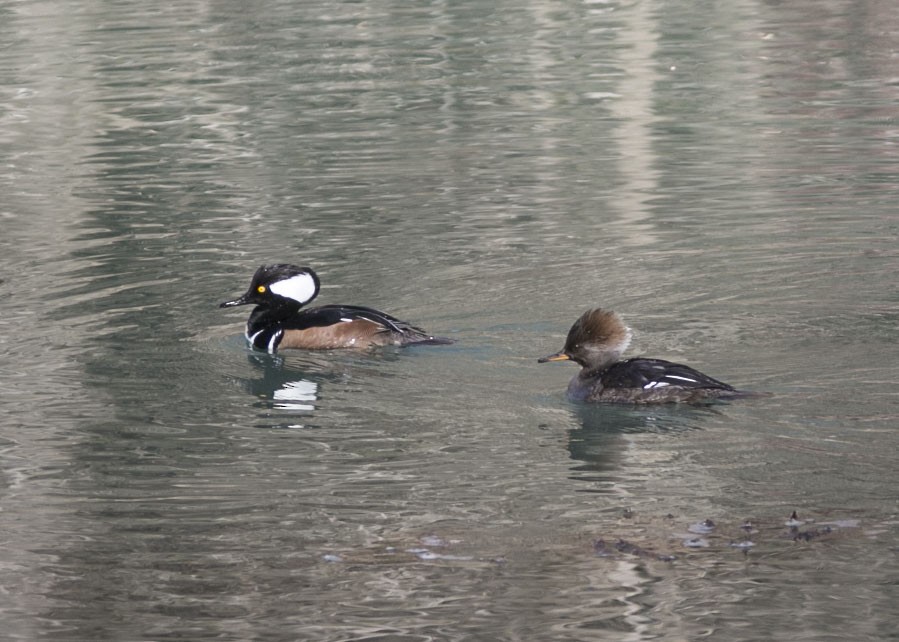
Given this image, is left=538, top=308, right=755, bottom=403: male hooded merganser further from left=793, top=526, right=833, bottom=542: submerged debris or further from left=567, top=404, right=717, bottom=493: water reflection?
left=793, top=526, right=833, bottom=542: submerged debris

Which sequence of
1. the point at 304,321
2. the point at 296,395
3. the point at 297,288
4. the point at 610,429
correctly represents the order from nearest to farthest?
the point at 610,429
the point at 296,395
the point at 304,321
the point at 297,288

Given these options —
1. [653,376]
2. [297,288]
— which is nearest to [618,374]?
[653,376]

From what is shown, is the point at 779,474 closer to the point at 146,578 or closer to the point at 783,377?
the point at 783,377

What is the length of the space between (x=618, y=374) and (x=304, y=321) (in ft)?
9.26

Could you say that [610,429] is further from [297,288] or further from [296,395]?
[297,288]

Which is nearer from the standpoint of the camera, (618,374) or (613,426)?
(613,426)

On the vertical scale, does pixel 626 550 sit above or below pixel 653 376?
above

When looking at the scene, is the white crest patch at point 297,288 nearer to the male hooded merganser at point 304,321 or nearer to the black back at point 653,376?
the male hooded merganser at point 304,321

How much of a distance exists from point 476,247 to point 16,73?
14.5m

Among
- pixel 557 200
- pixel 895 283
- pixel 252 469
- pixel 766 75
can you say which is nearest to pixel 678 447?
pixel 252 469

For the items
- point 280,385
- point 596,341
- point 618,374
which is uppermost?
point 596,341

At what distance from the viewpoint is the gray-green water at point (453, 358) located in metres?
7.53

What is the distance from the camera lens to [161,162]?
66.3 ft

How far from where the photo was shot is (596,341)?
1075 cm
